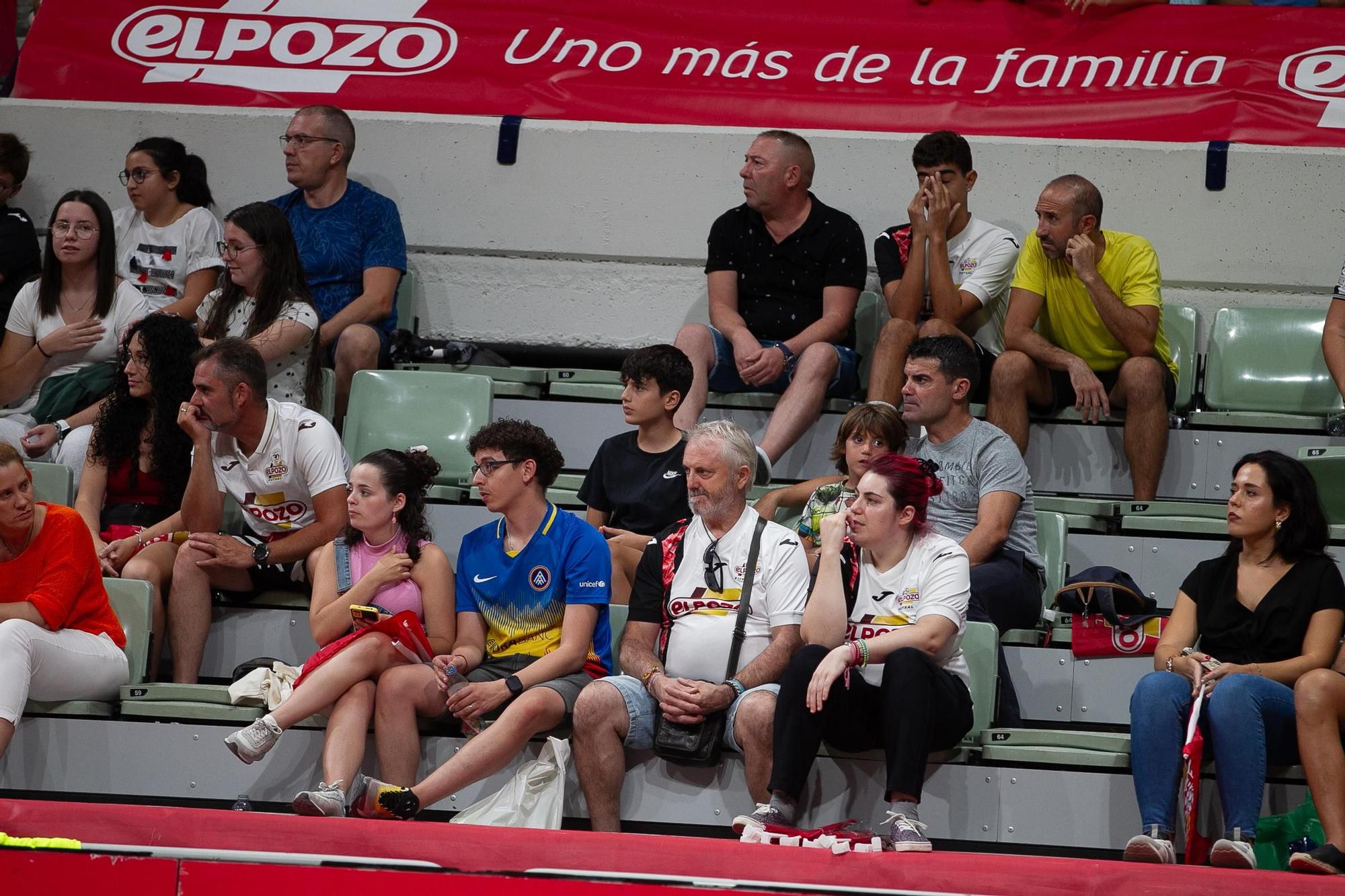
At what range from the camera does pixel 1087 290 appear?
15.9 feet

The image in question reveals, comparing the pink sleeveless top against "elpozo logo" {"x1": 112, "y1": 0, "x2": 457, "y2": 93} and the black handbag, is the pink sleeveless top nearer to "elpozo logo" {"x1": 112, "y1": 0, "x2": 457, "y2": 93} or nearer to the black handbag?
the black handbag

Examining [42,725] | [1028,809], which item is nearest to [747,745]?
[1028,809]

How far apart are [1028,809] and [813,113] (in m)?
3.14

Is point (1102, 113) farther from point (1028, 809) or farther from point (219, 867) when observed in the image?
point (219, 867)

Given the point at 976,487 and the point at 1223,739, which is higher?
the point at 976,487

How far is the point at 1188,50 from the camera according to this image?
5.58 m

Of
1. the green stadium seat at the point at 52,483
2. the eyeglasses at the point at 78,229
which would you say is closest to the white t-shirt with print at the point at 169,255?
the eyeglasses at the point at 78,229

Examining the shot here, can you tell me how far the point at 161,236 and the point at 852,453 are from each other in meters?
2.92

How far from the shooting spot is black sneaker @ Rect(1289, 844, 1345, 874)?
3.04m

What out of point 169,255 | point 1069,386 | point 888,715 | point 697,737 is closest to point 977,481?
point 1069,386

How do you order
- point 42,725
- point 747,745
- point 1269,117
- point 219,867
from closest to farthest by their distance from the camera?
point 219,867 < point 747,745 < point 42,725 < point 1269,117

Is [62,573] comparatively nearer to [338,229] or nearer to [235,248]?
[235,248]

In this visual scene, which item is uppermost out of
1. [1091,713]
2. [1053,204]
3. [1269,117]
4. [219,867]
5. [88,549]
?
[1269,117]

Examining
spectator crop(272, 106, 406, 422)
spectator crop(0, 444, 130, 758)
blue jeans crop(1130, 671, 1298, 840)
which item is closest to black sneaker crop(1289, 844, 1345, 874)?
blue jeans crop(1130, 671, 1298, 840)
